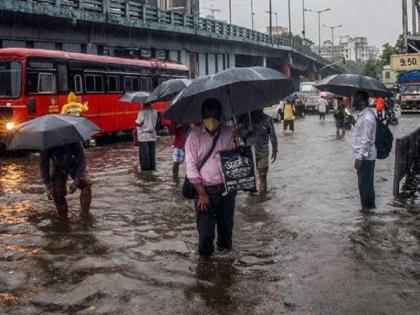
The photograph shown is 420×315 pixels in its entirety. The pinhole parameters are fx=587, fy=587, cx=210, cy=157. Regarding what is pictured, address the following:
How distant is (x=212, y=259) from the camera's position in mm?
6148

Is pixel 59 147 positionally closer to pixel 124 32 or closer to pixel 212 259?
pixel 212 259

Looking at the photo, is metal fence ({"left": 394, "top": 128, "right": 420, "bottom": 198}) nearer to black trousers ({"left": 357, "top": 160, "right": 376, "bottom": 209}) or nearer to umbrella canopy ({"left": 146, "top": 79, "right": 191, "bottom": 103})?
black trousers ({"left": 357, "top": 160, "right": 376, "bottom": 209})

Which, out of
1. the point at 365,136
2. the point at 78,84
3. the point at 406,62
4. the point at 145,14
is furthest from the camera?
the point at 145,14

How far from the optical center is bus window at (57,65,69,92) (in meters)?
18.2

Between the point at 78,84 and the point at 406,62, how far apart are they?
1063 centimetres

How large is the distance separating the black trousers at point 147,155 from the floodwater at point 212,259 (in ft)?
6.33

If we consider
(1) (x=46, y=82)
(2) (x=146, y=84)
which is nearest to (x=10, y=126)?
(1) (x=46, y=82)

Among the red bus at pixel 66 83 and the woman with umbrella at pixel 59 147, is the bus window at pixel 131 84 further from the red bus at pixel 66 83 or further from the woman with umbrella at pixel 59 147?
the woman with umbrella at pixel 59 147

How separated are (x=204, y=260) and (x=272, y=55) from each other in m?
58.1

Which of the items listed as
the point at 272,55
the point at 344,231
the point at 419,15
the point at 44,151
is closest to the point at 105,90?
the point at 419,15

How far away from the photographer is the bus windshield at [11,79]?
54.7ft

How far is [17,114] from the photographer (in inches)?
651

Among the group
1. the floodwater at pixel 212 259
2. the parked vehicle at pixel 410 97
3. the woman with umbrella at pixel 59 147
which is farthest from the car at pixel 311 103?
the woman with umbrella at pixel 59 147

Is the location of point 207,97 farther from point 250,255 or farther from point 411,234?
point 411,234
